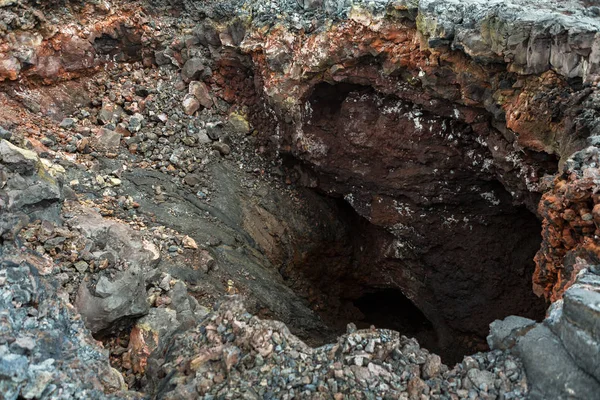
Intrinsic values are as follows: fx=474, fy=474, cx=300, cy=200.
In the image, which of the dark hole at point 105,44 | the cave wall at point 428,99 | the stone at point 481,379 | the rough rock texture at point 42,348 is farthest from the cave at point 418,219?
the rough rock texture at point 42,348

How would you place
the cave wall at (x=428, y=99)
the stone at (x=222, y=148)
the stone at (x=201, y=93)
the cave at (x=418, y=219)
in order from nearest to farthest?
the cave wall at (x=428, y=99), the cave at (x=418, y=219), the stone at (x=222, y=148), the stone at (x=201, y=93)

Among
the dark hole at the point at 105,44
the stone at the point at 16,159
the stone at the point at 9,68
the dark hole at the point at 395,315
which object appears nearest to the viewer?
the stone at the point at 16,159

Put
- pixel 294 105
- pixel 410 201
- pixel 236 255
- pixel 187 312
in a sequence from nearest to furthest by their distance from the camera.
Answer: pixel 187 312
pixel 236 255
pixel 294 105
pixel 410 201

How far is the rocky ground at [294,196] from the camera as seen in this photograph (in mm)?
3234

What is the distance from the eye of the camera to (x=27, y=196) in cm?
454

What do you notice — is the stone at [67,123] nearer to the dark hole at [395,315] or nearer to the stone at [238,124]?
the stone at [238,124]

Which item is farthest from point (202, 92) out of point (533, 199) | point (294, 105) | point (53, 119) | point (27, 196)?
point (533, 199)

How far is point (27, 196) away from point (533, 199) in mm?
5732

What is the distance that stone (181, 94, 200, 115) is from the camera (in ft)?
24.4

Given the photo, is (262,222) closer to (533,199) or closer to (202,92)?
(202,92)

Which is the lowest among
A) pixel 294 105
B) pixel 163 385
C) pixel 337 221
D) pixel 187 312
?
pixel 337 221

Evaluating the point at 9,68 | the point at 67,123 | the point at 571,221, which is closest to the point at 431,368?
the point at 571,221

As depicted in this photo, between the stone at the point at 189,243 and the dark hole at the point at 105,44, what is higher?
the dark hole at the point at 105,44

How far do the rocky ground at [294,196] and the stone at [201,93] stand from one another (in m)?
0.05
